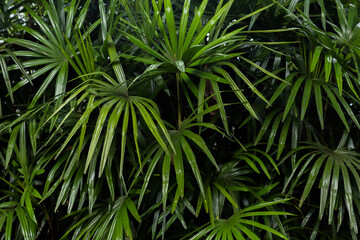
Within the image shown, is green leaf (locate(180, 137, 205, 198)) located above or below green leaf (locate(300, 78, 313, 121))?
below

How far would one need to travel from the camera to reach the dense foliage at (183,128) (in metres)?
1.05

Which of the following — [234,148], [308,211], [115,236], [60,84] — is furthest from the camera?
[234,148]

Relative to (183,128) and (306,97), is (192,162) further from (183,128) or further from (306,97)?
(306,97)

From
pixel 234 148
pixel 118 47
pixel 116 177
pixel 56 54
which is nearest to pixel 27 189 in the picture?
pixel 116 177

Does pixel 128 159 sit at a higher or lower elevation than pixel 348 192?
higher

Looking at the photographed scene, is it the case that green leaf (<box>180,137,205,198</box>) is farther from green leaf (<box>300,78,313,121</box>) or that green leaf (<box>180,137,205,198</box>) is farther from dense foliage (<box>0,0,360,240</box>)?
green leaf (<box>300,78,313,121</box>)

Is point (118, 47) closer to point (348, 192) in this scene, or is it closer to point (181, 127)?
point (181, 127)

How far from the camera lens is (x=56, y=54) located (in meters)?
1.26

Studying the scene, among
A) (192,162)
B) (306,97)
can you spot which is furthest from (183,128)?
(306,97)

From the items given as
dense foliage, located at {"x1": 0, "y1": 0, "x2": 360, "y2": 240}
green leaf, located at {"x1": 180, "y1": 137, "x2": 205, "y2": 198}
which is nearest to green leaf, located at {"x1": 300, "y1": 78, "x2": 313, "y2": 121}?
dense foliage, located at {"x1": 0, "y1": 0, "x2": 360, "y2": 240}

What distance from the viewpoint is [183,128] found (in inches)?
44.1

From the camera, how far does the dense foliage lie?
1054mm

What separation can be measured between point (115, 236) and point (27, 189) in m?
0.35

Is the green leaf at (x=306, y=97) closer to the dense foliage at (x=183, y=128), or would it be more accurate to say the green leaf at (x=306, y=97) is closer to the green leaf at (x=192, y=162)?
the dense foliage at (x=183, y=128)
